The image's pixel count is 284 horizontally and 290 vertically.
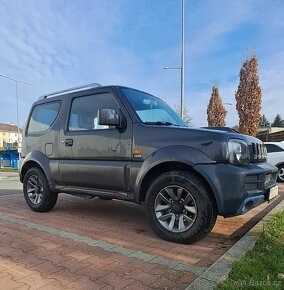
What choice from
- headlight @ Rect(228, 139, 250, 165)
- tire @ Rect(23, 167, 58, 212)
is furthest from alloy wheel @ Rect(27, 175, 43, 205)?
headlight @ Rect(228, 139, 250, 165)

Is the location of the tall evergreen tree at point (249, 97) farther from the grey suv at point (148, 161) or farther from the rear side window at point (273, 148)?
the grey suv at point (148, 161)

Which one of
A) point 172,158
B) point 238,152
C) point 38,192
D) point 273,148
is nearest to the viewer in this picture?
point 238,152

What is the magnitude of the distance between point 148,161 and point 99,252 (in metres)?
1.23

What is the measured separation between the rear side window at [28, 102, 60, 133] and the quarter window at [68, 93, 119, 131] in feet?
1.60

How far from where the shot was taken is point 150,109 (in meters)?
5.03

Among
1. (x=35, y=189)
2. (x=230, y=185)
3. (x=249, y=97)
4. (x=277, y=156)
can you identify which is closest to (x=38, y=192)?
(x=35, y=189)

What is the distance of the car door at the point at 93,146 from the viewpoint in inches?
181

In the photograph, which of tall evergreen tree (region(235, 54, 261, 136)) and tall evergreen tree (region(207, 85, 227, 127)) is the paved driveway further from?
tall evergreen tree (region(207, 85, 227, 127))

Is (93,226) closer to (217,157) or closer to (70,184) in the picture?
(70,184)

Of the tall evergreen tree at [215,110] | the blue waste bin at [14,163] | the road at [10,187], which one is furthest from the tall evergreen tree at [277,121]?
the road at [10,187]

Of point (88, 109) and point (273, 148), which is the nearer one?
point (88, 109)

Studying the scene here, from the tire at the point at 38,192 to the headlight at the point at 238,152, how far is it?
3271mm

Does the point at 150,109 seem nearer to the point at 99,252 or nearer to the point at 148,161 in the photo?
the point at 148,161

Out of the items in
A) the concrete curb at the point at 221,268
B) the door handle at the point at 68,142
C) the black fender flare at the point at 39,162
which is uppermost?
the door handle at the point at 68,142
